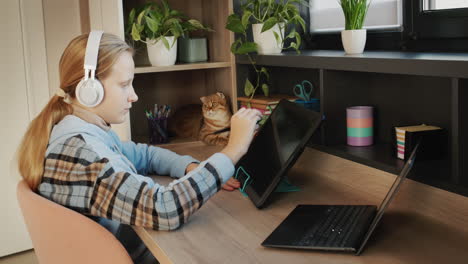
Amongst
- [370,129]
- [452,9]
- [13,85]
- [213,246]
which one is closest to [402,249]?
[213,246]

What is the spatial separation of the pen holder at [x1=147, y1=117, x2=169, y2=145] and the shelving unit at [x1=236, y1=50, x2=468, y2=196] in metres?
0.57

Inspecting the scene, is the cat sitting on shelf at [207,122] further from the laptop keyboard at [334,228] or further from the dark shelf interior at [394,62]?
the laptop keyboard at [334,228]

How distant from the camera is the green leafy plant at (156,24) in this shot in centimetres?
199

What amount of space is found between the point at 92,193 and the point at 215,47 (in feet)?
3.89

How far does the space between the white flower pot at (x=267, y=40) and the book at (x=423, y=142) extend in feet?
2.26

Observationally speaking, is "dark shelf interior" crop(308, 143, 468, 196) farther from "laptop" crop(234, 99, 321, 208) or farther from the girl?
the girl

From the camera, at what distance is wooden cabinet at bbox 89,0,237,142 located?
6.66 feet

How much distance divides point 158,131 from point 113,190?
1001mm

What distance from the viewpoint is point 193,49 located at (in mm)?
2172

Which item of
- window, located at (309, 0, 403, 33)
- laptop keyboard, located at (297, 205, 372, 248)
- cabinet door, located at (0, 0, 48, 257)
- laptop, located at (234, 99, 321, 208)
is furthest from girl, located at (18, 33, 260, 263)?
cabinet door, located at (0, 0, 48, 257)

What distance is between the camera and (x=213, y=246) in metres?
1.09

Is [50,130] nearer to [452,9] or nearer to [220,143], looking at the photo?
[220,143]

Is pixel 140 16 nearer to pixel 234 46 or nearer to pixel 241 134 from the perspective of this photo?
pixel 234 46

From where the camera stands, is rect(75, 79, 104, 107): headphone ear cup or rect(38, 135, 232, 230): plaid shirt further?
rect(75, 79, 104, 107): headphone ear cup
